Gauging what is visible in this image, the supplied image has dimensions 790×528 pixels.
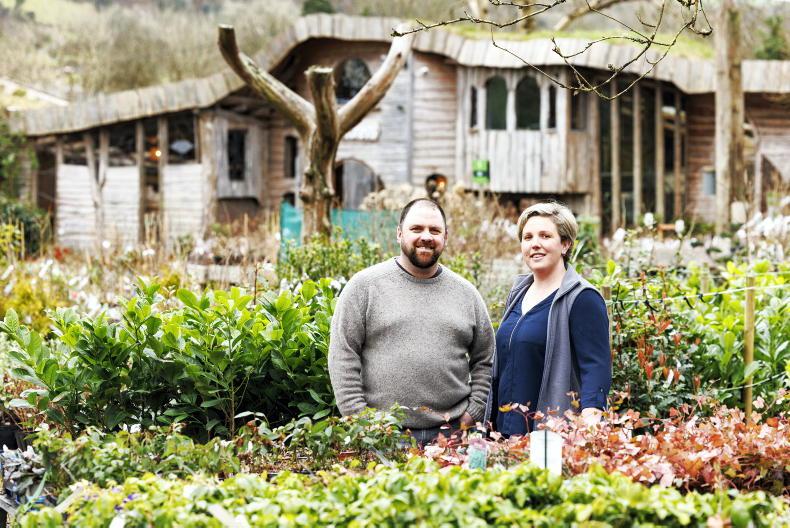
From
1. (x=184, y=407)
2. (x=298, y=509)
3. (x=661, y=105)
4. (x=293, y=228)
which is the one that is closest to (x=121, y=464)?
(x=298, y=509)

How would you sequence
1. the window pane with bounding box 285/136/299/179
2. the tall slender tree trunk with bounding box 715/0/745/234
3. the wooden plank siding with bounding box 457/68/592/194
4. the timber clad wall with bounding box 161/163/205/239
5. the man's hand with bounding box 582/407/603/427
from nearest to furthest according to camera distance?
the man's hand with bounding box 582/407/603/427
the tall slender tree trunk with bounding box 715/0/745/234
the wooden plank siding with bounding box 457/68/592/194
the timber clad wall with bounding box 161/163/205/239
the window pane with bounding box 285/136/299/179

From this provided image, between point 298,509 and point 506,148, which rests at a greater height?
point 506,148

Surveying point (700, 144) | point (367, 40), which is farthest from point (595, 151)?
point (367, 40)

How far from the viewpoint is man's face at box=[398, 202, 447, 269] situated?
425 centimetres

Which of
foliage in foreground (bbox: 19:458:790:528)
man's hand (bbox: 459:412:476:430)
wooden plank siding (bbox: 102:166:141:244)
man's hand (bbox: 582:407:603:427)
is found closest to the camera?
foliage in foreground (bbox: 19:458:790:528)

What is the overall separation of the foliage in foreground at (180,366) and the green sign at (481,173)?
43.7 ft

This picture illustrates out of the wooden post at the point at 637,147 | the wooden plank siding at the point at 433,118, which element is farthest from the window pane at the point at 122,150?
the wooden post at the point at 637,147

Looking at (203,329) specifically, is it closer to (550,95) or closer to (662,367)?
(662,367)

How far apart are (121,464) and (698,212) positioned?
1731 cm

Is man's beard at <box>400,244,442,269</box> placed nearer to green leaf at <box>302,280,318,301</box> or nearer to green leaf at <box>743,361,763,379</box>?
green leaf at <box>302,280,318,301</box>

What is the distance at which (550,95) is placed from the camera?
18.4 meters

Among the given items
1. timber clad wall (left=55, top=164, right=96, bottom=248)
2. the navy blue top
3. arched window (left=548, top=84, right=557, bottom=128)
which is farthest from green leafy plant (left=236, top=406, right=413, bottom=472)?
timber clad wall (left=55, top=164, right=96, bottom=248)

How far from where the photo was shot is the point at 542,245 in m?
4.18

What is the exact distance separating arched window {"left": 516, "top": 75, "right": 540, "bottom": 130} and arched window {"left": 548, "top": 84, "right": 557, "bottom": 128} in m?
0.24
